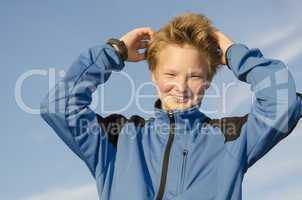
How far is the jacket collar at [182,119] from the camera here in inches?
159

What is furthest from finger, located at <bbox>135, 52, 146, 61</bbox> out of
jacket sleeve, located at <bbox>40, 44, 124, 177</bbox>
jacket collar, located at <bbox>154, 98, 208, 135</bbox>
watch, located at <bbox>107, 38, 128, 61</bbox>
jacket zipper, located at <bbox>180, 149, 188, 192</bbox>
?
jacket zipper, located at <bbox>180, 149, 188, 192</bbox>

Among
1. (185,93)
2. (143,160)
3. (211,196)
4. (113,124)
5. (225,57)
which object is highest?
(225,57)

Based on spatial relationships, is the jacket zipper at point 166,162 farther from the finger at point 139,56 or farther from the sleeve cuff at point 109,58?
the finger at point 139,56

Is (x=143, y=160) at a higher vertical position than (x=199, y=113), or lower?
lower

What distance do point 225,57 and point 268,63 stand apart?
16.6 inches

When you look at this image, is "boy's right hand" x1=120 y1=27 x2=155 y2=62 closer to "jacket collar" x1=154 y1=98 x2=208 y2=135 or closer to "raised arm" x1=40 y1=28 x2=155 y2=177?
"raised arm" x1=40 y1=28 x2=155 y2=177

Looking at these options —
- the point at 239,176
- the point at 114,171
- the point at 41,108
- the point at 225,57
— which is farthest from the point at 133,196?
the point at 225,57

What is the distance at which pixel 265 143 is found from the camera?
401 centimetres

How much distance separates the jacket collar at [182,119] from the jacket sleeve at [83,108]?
1.61ft

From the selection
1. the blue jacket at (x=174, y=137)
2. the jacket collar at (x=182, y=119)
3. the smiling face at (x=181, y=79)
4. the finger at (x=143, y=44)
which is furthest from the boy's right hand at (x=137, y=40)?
the jacket collar at (x=182, y=119)

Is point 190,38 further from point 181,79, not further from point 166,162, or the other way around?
point 166,162

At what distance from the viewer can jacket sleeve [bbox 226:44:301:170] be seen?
4.00m

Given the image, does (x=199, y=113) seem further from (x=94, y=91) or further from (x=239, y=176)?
(x=94, y=91)

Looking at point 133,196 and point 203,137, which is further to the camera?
point 203,137
